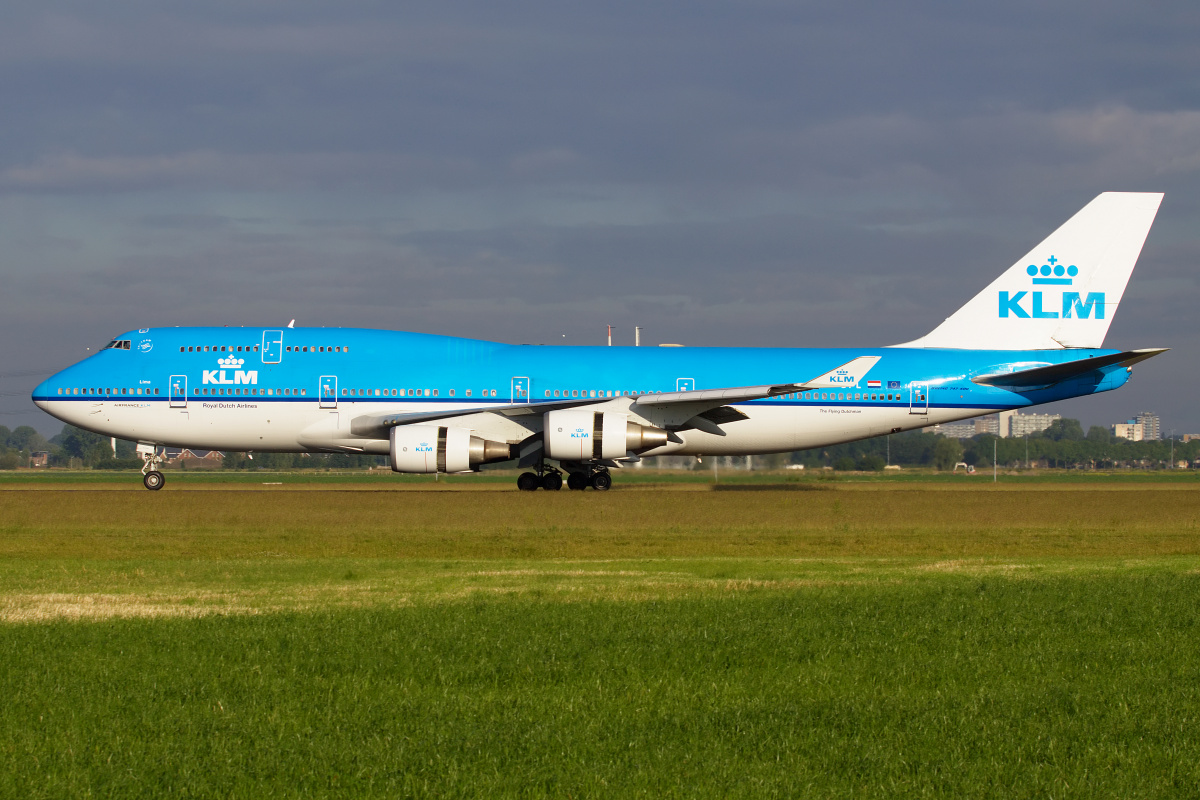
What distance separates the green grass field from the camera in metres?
5.50

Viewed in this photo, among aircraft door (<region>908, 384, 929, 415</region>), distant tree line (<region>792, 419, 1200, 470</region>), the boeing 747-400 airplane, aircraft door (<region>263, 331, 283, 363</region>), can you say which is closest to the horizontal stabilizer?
the boeing 747-400 airplane

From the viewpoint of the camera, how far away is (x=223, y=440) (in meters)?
29.7

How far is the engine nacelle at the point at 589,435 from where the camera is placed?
2692 cm

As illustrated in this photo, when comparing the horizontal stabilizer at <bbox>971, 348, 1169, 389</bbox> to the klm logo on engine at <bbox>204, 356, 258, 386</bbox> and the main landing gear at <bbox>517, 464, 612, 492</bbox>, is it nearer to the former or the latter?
the main landing gear at <bbox>517, 464, 612, 492</bbox>

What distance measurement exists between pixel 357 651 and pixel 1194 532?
15.9 metres

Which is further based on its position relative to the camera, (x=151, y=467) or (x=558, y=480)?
(x=151, y=467)

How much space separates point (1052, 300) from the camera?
104 feet

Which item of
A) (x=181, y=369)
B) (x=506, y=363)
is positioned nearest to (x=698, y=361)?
(x=506, y=363)

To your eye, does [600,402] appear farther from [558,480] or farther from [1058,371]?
[1058,371]

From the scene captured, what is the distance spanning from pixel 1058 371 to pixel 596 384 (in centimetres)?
1202

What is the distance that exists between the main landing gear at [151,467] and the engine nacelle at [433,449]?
7.39m

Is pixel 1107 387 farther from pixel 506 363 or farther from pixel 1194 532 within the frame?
pixel 506 363

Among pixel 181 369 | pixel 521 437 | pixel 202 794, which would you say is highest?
pixel 181 369

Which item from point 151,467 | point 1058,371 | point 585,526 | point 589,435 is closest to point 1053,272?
point 1058,371
